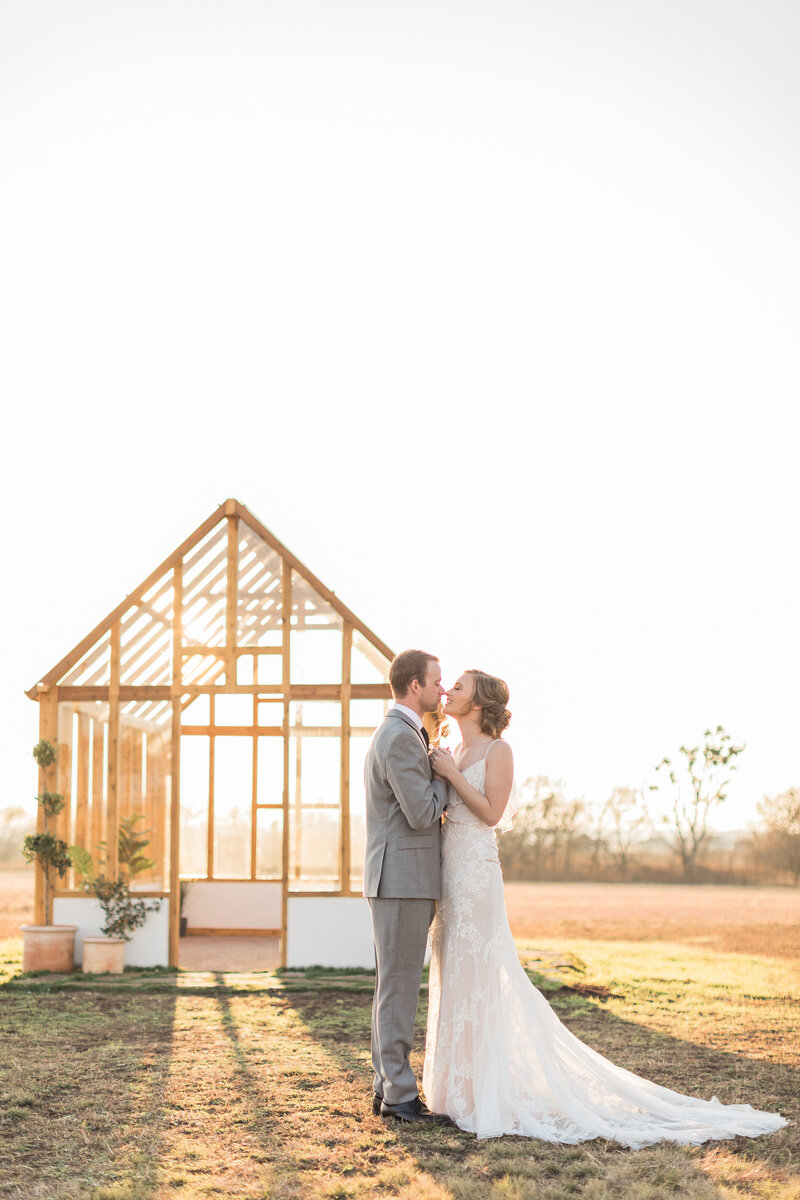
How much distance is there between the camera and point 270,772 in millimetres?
12062

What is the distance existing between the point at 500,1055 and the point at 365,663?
6.15 meters

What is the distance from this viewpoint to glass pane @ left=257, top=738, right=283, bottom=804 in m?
11.9

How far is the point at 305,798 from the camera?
10.5 meters

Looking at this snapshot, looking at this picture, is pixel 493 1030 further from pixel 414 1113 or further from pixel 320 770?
pixel 320 770

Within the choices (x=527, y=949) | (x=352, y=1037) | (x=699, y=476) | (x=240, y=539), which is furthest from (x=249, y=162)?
(x=699, y=476)

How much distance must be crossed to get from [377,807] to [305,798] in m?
5.85

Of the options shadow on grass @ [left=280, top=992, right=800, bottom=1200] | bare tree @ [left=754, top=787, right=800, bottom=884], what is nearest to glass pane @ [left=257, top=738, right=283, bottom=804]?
shadow on grass @ [left=280, top=992, right=800, bottom=1200]

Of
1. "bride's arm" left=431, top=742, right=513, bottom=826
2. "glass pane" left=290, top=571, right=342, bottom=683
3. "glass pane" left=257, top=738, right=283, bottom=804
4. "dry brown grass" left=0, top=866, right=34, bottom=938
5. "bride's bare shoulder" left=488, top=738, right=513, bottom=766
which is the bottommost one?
"dry brown grass" left=0, top=866, right=34, bottom=938

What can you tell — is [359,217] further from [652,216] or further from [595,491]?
[595,491]

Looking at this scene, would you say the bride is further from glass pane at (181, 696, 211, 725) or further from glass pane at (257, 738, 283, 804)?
glass pane at (181, 696, 211, 725)

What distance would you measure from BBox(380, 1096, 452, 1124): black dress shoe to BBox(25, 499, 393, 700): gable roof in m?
5.95

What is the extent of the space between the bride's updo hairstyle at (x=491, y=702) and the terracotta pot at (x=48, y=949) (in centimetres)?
660

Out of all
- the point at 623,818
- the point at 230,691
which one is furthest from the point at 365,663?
the point at 623,818

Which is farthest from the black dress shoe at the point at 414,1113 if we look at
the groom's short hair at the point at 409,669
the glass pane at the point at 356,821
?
the glass pane at the point at 356,821
